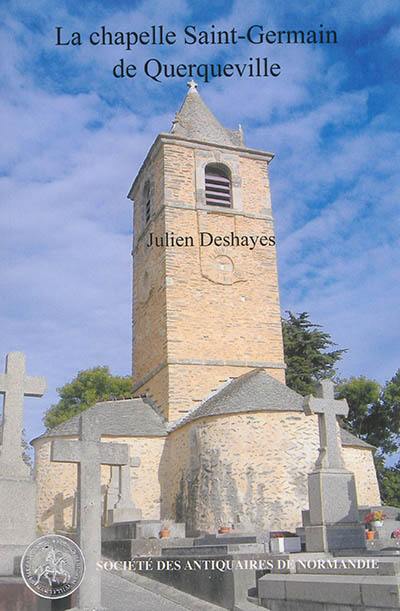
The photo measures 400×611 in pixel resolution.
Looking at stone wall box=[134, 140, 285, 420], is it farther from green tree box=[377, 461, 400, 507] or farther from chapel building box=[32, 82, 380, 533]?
green tree box=[377, 461, 400, 507]

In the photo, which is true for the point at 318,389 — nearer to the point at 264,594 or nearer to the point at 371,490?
the point at 264,594

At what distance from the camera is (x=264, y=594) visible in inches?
312

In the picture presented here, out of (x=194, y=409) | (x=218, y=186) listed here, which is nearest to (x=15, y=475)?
(x=194, y=409)

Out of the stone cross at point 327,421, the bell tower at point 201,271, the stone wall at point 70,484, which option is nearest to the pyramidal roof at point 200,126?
the bell tower at point 201,271

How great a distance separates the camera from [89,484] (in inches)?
283

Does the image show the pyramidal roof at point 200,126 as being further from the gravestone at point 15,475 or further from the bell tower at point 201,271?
the gravestone at point 15,475

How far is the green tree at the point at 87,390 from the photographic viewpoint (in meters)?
33.5

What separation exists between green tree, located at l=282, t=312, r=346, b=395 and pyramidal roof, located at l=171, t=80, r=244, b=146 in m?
10.1

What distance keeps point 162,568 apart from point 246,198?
16.5 meters

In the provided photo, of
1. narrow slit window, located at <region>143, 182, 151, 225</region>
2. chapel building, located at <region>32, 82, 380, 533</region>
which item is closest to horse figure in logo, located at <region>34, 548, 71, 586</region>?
chapel building, located at <region>32, 82, 380, 533</region>

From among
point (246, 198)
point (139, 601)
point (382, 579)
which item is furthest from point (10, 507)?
point (246, 198)

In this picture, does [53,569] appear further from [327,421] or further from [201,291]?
[201,291]

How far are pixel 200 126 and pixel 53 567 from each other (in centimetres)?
2135

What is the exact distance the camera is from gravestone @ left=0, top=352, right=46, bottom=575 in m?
7.19
